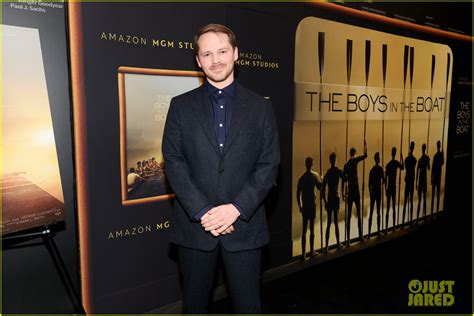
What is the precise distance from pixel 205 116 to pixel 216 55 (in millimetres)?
256

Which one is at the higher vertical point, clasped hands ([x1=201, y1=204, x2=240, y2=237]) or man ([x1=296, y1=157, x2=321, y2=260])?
clasped hands ([x1=201, y1=204, x2=240, y2=237])

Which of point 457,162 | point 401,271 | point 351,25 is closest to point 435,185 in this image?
point 457,162

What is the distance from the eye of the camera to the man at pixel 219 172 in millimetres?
1739

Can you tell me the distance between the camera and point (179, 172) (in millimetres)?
1769

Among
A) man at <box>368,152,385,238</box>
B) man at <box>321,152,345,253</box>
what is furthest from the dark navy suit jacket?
man at <box>368,152,385,238</box>

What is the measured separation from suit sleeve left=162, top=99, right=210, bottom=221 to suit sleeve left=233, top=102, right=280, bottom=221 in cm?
16

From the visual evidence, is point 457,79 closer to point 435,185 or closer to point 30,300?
point 435,185

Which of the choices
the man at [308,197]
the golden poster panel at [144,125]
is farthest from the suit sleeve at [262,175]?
the man at [308,197]

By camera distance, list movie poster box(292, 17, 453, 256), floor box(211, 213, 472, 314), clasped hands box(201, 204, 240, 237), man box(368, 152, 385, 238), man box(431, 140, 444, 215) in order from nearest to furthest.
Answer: clasped hands box(201, 204, 240, 237) → floor box(211, 213, 472, 314) → movie poster box(292, 17, 453, 256) → man box(368, 152, 385, 238) → man box(431, 140, 444, 215)

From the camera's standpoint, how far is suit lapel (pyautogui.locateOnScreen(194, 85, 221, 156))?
1.75 m

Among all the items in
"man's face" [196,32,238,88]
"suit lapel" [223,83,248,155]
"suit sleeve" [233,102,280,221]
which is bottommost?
"suit sleeve" [233,102,280,221]

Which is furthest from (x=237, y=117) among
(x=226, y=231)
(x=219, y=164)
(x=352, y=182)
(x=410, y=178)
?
(x=410, y=178)

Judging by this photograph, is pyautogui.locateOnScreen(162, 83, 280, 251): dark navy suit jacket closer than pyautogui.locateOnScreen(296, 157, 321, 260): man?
Yes

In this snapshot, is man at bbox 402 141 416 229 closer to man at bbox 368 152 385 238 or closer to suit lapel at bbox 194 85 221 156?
man at bbox 368 152 385 238
